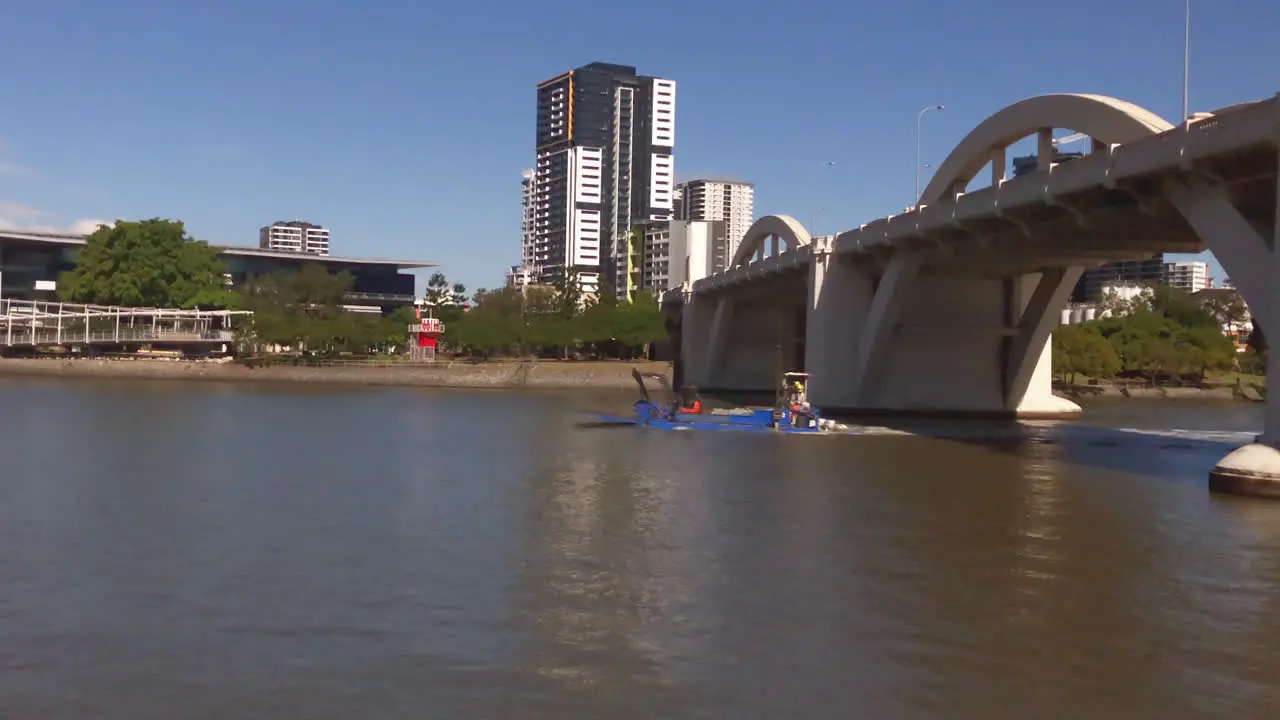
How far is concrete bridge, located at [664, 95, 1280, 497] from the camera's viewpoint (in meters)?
26.6

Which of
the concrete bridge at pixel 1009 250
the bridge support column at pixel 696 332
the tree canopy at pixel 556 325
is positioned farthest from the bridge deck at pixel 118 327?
the concrete bridge at pixel 1009 250

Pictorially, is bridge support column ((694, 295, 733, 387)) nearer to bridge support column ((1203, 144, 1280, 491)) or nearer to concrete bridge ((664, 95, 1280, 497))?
concrete bridge ((664, 95, 1280, 497))

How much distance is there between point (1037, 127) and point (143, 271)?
77.5 metres

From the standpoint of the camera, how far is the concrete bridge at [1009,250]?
87.4 feet

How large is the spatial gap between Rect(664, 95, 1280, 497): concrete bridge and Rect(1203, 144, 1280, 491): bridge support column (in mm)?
53

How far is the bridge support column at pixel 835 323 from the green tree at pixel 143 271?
59637mm

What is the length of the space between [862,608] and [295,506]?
11.1 meters

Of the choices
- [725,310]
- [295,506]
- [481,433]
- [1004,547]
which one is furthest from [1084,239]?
[725,310]

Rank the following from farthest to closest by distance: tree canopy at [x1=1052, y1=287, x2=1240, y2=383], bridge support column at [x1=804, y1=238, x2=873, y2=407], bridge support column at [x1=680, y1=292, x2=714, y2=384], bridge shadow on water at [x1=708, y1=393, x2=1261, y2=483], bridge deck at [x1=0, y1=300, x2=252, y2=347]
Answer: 1. bridge deck at [x1=0, y1=300, x2=252, y2=347]
2. bridge support column at [x1=680, y1=292, x2=714, y2=384]
3. tree canopy at [x1=1052, y1=287, x2=1240, y2=383]
4. bridge support column at [x1=804, y1=238, x2=873, y2=407]
5. bridge shadow on water at [x1=708, y1=393, x2=1261, y2=483]

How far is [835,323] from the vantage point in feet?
171

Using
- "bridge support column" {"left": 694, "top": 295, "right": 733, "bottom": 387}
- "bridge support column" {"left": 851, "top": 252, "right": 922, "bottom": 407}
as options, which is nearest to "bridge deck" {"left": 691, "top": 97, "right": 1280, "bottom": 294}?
"bridge support column" {"left": 851, "top": 252, "right": 922, "bottom": 407}

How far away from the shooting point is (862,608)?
14156mm

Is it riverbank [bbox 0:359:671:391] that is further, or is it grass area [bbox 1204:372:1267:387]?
grass area [bbox 1204:372:1267:387]

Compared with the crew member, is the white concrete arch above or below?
above
